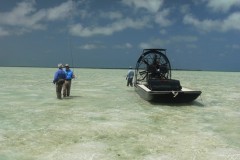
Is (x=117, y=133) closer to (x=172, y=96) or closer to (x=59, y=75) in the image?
(x=172, y=96)

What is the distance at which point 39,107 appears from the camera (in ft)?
48.7

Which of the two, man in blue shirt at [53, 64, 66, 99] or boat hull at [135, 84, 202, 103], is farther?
man in blue shirt at [53, 64, 66, 99]

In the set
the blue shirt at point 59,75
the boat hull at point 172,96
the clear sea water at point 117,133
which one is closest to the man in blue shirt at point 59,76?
the blue shirt at point 59,75

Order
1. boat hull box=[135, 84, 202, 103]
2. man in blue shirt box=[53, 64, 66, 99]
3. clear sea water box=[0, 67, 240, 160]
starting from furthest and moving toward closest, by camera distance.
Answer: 1. man in blue shirt box=[53, 64, 66, 99]
2. boat hull box=[135, 84, 202, 103]
3. clear sea water box=[0, 67, 240, 160]

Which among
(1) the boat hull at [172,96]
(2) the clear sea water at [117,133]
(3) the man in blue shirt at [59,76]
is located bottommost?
(2) the clear sea water at [117,133]

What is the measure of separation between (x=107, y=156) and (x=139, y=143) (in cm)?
137

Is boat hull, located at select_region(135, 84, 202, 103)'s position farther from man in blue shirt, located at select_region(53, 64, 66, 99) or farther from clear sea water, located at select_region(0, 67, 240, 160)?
man in blue shirt, located at select_region(53, 64, 66, 99)

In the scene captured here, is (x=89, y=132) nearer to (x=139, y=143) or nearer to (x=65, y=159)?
(x=139, y=143)

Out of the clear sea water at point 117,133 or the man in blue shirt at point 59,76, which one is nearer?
the clear sea water at point 117,133

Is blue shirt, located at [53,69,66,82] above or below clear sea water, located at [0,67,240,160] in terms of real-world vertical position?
above

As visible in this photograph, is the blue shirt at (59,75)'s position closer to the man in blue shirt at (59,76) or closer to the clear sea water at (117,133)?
the man in blue shirt at (59,76)

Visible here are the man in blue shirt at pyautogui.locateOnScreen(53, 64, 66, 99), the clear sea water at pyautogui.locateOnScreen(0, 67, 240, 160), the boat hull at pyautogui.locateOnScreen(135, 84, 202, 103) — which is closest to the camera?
the clear sea water at pyautogui.locateOnScreen(0, 67, 240, 160)

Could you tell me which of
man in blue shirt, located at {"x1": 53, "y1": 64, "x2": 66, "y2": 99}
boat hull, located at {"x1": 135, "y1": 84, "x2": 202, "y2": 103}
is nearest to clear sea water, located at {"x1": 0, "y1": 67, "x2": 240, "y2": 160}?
boat hull, located at {"x1": 135, "y1": 84, "x2": 202, "y2": 103}

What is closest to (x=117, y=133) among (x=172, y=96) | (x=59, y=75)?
(x=172, y=96)
